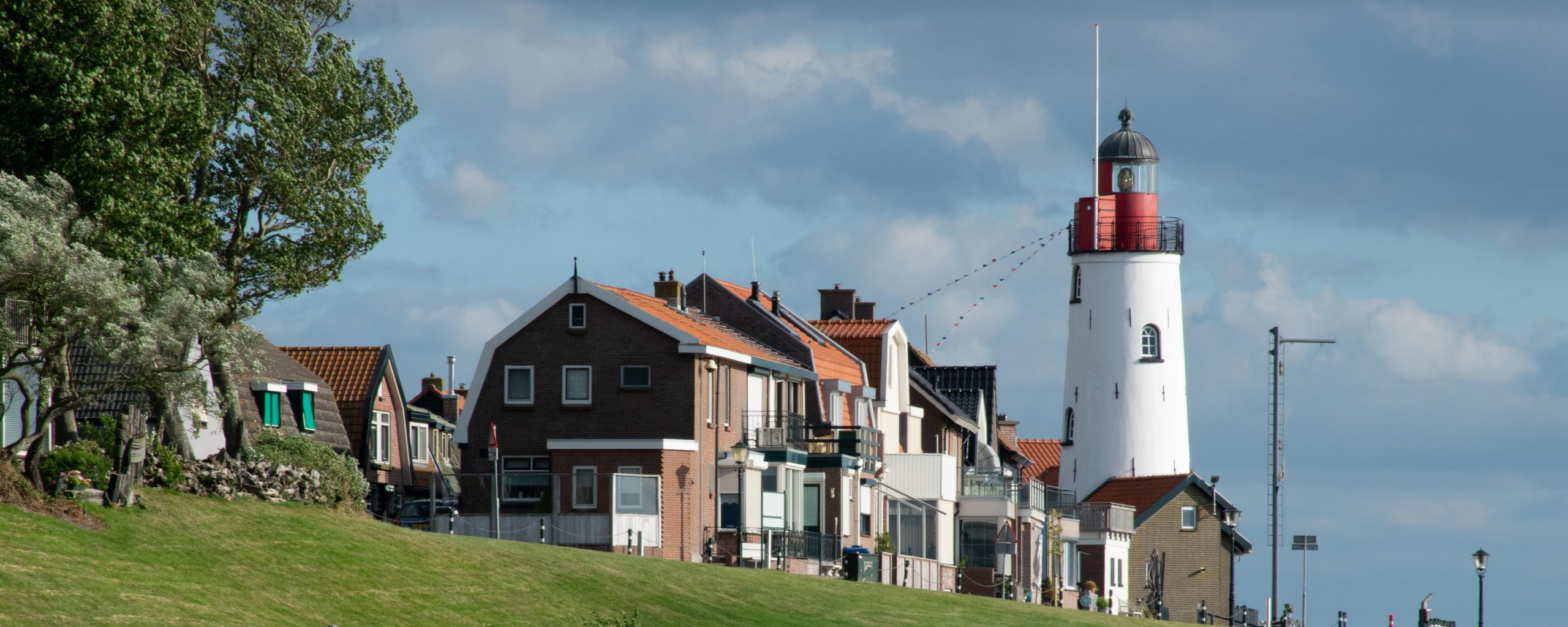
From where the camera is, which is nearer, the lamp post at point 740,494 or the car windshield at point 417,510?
the lamp post at point 740,494

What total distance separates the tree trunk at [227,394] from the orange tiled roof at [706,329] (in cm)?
1131

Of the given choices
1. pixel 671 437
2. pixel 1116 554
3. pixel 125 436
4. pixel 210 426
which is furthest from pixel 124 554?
pixel 1116 554

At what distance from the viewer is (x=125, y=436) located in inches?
1348

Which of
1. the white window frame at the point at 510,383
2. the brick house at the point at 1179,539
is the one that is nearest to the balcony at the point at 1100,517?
the brick house at the point at 1179,539

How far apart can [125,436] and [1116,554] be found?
50.0m

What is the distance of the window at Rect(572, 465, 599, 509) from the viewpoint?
52281 mm

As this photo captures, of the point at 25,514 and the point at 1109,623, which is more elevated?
the point at 25,514

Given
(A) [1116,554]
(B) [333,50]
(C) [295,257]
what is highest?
(B) [333,50]

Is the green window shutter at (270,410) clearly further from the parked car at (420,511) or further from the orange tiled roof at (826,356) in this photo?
the orange tiled roof at (826,356)

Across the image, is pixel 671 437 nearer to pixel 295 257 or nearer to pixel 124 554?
pixel 295 257

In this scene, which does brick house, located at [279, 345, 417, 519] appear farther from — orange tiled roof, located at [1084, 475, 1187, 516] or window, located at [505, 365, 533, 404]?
orange tiled roof, located at [1084, 475, 1187, 516]

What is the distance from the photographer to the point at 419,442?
7188 cm

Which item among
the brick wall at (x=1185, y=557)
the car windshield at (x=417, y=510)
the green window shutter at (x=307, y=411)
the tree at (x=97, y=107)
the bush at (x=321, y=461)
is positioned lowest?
the brick wall at (x=1185, y=557)

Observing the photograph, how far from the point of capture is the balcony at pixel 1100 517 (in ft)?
245
